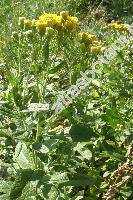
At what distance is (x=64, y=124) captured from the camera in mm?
2512

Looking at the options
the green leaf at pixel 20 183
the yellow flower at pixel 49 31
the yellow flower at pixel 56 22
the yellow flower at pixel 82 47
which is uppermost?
the yellow flower at pixel 56 22

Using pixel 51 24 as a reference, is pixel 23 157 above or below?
below

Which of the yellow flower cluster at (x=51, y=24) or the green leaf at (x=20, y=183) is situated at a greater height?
the yellow flower cluster at (x=51, y=24)

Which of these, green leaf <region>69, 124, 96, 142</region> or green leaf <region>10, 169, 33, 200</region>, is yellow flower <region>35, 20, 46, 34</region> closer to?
green leaf <region>69, 124, 96, 142</region>

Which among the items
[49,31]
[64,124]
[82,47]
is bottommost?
[64,124]

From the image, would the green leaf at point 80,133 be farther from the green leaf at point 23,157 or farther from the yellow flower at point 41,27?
the yellow flower at point 41,27

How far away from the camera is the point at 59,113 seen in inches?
78.8

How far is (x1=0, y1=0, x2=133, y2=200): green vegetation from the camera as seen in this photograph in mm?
1847

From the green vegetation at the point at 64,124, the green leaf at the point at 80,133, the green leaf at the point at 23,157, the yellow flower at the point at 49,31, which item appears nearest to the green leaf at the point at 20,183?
the green vegetation at the point at 64,124

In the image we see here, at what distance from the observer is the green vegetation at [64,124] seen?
1.85 meters

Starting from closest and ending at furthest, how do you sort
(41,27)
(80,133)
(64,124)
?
(80,133)
(41,27)
(64,124)

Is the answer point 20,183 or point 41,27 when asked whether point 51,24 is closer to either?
point 41,27

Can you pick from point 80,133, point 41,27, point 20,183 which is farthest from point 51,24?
point 20,183

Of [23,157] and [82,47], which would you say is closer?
[23,157]
